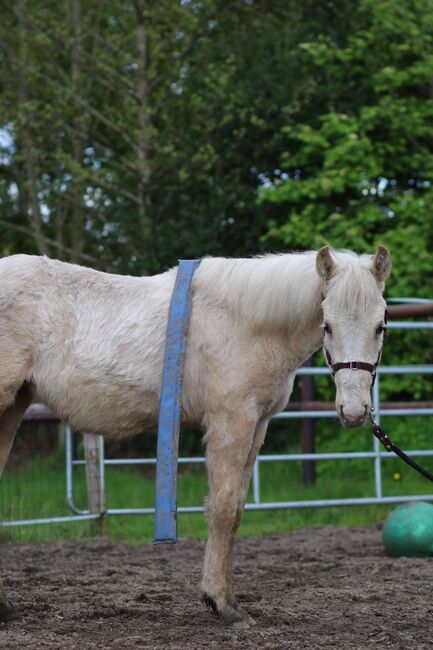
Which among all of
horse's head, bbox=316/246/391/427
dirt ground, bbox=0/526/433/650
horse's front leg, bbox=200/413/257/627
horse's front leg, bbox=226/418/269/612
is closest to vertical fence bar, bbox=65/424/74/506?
dirt ground, bbox=0/526/433/650

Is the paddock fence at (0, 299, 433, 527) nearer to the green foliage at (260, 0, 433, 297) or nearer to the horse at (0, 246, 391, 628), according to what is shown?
the green foliage at (260, 0, 433, 297)

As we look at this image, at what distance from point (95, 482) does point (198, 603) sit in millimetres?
2748

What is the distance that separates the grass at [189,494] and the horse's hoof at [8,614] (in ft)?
8.46

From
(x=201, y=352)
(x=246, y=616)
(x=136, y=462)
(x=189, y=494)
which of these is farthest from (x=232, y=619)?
(x=189, y=494)

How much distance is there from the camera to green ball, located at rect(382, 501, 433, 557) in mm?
5754

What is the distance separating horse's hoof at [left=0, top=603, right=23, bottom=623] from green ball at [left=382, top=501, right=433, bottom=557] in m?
2.67

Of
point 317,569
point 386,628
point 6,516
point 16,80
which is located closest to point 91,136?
point 16,80

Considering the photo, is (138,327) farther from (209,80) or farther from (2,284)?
(209,80)

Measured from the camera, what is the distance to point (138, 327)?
4.12 m

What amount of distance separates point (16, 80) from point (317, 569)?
9.56 metres

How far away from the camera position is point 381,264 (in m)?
3.91

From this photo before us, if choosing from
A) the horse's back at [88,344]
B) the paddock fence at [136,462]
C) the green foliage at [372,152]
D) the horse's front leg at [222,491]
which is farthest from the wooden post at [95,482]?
the green foliage at [372,152]

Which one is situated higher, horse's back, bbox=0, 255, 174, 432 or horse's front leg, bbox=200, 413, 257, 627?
horse's back, bbox=0, 255, 174, 432

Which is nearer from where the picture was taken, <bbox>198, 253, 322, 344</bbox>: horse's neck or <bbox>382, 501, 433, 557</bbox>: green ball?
<bbox>198, 253, 322, 344</bbox>: horse's neck
